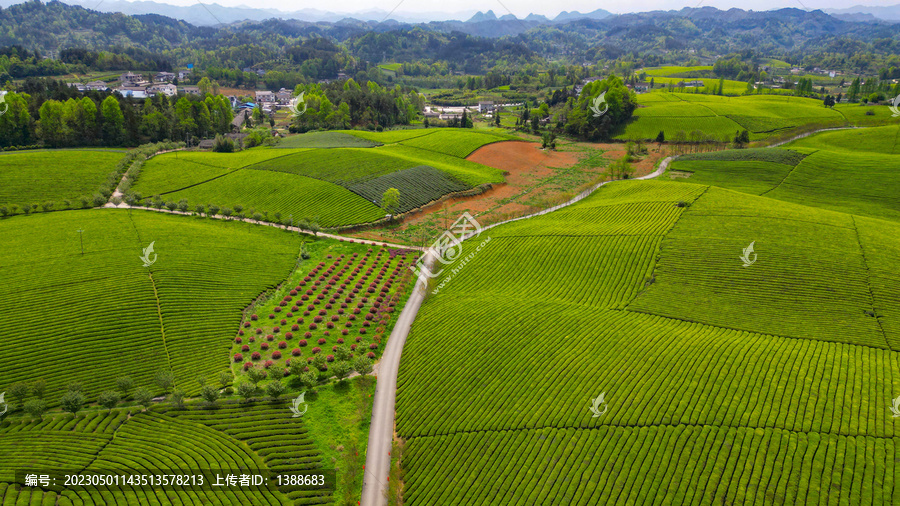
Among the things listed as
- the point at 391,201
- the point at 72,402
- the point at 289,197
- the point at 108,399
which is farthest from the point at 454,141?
the point at 72,402

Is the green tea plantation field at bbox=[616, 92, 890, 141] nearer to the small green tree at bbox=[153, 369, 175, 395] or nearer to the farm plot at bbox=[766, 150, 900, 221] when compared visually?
the farm plot at bbox=[766, 150, 900, 221]

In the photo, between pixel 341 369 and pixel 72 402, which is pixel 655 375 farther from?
pixel 72 402

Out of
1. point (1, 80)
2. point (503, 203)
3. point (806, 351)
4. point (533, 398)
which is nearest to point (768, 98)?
point (503, 203)

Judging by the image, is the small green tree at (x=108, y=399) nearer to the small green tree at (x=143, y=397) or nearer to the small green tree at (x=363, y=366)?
the small green tree at (x=143, y=397)

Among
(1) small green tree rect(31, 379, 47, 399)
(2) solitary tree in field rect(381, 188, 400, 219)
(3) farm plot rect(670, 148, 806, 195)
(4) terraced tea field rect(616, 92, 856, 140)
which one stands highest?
(4) terraced tea field rect(616, 92, 856, 140)

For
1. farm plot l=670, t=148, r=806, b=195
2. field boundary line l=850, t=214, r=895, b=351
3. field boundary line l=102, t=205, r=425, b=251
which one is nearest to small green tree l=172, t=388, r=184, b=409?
field boundary line l=102, t=205, r=425, b=251

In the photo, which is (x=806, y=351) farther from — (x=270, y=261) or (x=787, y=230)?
(x=270, y=261)
